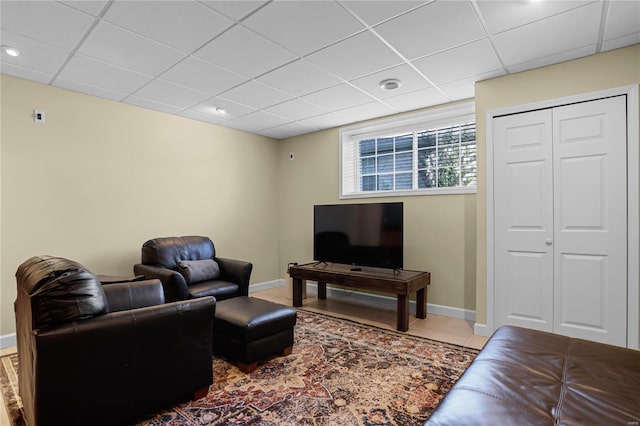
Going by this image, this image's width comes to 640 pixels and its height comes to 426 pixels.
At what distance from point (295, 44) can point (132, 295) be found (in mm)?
2191

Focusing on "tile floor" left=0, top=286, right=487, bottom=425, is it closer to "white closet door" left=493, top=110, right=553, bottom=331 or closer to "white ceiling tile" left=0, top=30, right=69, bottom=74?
"white closet door" left=493, top=110, right=553, bottom=331

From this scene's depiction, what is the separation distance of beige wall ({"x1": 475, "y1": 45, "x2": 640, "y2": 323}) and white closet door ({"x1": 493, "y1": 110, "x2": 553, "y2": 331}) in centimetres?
13

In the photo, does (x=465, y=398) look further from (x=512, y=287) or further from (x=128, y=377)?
(x=512, y=287)

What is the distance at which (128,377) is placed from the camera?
1.77 m

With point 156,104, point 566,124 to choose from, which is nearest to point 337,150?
point 156,104

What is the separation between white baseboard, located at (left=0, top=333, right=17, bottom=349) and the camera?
10.1 feet

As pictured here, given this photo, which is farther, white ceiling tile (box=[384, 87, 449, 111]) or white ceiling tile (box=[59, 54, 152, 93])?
white ceiling tile (box=[384, 87, 449, 111])

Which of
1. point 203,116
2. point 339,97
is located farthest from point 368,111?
point 203,116

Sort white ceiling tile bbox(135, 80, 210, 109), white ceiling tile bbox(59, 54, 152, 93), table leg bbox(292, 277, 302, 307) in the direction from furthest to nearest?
table leg bbox(292, 277, 302, 307), white ceiling tile bbox(135, 80, 210, 109), white ceiling tile bbox(59, 54, 152, 93)

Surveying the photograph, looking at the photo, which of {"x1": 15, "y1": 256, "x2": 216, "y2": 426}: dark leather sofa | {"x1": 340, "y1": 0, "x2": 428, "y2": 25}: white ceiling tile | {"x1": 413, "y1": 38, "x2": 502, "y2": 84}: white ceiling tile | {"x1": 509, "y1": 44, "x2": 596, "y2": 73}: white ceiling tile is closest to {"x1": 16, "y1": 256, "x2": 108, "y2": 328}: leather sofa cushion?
{"x1": 15, "y1": 256, "x2": 216, "y2": 426}: dark leather sofa

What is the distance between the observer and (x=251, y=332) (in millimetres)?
2496

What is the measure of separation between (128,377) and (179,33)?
230cm

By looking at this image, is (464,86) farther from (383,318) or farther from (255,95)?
(383,318)

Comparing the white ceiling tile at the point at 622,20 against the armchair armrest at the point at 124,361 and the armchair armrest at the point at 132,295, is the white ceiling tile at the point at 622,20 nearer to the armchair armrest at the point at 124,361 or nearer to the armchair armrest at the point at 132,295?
the armchair armrest at the point at 124,361
